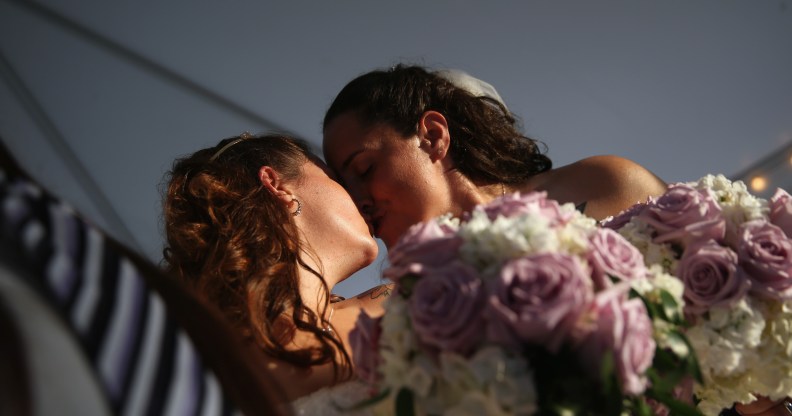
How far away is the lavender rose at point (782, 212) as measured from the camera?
1.70m

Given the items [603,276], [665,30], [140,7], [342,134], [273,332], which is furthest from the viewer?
[665,30]

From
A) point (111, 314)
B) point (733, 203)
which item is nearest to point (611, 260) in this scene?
point (733, 203)

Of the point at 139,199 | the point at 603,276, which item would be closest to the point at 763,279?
the point at 603,276

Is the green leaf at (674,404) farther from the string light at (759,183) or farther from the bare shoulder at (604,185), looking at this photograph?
the string light at (759,183)

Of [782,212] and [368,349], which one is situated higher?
[782,212]

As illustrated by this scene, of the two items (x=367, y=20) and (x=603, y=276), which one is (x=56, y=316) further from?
(x=367, y=20)

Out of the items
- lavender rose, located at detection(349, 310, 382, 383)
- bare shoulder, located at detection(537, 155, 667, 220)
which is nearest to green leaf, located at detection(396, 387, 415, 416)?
lavender rose, located at detection(349, 310, 382, 383)

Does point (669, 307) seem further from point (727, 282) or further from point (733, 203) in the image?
point (733, 203)

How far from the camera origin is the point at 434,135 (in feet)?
11.0

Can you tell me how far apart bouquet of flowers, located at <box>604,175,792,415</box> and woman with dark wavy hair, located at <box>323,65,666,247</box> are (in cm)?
146

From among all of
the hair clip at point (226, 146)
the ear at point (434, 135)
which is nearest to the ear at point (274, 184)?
the hair clip at point (226, 146)

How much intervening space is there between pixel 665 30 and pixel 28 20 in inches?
180

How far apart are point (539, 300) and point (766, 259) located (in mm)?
829

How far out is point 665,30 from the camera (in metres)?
4.90
